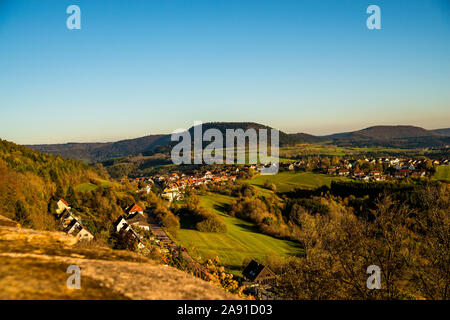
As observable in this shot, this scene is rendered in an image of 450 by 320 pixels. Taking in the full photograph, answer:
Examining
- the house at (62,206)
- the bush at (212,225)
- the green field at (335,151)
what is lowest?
the bush at (212,225)

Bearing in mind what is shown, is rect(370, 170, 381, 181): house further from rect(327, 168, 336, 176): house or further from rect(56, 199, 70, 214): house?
rect(56, 199, 70, 214): house

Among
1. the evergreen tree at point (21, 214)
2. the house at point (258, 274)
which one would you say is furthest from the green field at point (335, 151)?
the evergreen tree at point (21, 214)

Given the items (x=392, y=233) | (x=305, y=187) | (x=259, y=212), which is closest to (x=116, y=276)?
(x=392, y=233)

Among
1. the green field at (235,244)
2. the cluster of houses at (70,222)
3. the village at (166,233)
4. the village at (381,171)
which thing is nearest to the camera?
the village at (166,233)

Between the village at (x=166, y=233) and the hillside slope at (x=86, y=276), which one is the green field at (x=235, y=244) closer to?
the village at (x=166, y=233)

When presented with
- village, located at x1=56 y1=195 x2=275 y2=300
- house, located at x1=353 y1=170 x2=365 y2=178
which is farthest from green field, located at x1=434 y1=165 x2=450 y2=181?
village, located at x1=56 y1=195 x2=275 y2=300

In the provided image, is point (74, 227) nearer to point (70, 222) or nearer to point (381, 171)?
point (70, 222)
